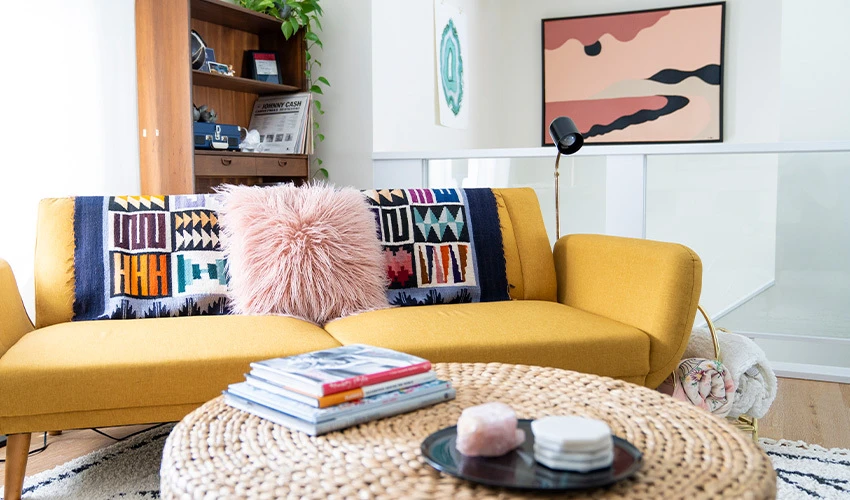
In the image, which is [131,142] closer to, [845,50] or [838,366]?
[838,366]

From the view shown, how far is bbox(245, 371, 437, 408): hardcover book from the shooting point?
1171 mm

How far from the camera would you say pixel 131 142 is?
10.9ft

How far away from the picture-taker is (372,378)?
1221 millimetres

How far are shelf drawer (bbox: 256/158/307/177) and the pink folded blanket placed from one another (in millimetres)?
2289

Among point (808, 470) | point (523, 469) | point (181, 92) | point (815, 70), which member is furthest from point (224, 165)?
point (815, 70)

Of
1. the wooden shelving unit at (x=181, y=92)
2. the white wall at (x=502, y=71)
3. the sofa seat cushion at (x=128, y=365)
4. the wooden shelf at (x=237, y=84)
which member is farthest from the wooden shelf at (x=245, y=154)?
the sofa seat cushion at (x=128, y=365)

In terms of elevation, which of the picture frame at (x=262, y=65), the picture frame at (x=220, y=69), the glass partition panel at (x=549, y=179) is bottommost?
the glass partition panel at (x=549, y=179)

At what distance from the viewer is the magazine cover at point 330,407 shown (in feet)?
3.79

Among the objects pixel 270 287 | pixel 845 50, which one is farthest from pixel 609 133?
pixel 270 287

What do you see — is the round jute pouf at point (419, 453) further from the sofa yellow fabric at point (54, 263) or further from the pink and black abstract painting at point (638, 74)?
the pink and black abstract painting at point (638, 74)

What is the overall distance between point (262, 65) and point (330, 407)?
118 inches

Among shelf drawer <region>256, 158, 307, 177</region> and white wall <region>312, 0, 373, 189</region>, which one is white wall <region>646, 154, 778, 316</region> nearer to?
white wall <region>312, 0, 373, 189</region>

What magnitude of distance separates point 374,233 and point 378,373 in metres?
1.21

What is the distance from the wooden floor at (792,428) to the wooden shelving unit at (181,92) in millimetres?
1188
